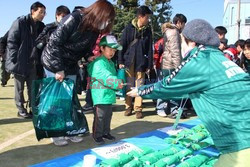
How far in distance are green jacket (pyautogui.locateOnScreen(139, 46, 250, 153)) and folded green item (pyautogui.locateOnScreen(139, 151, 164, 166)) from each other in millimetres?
930

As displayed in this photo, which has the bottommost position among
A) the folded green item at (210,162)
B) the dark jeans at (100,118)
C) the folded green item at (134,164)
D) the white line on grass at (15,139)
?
the folded green item at (210,162)

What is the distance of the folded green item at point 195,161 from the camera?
116 inches

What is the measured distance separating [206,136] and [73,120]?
1703 mm

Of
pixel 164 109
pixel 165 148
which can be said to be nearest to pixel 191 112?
pixel 164 109

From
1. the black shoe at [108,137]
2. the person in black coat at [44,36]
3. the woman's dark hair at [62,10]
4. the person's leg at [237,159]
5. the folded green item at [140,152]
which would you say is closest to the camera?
the person's leg at [237,159]

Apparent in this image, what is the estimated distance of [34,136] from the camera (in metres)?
4.14

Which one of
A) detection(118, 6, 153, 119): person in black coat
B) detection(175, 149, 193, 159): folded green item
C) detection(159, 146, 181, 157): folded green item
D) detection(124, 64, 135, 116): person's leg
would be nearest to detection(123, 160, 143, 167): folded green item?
detection(159, 146, 181, 157): folded green item

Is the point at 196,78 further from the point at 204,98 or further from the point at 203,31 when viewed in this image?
the point at 203,31

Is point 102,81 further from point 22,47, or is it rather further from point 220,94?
point 22,47

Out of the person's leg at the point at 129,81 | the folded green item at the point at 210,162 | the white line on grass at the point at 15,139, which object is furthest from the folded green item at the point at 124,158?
the person's leg at the point at 129,81

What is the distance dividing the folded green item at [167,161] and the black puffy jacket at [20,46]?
2.97m

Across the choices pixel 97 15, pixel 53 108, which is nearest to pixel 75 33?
pixel 97 15

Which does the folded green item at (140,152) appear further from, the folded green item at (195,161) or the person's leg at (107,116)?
the person's leg at (107,116)

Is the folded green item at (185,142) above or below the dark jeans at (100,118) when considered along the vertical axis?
below
